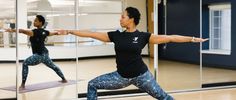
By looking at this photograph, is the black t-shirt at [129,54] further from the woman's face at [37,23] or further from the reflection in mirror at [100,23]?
the reflection in mirror at [100,23]

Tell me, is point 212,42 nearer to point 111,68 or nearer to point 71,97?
point 111,68

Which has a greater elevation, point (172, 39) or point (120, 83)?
point (172, 39)

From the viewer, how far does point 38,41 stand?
5.90 meters

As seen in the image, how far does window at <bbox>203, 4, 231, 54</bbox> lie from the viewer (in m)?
9.19

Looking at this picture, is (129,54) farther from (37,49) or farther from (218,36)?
(218,36)

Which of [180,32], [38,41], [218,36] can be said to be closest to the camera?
[38,41]

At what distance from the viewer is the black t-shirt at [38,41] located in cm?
583

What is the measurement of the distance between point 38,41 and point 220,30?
17.0 feet

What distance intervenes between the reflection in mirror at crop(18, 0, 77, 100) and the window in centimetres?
400

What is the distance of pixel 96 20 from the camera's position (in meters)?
7.22

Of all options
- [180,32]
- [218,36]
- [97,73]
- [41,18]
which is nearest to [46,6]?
[41,18]

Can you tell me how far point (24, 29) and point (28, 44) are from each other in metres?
0.26

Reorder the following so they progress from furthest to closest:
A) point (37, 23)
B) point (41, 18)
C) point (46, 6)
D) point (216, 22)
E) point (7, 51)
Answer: point (216, 22) → point (46, 6) → point (7, 51) → point (41, 18) → point (37, 23)

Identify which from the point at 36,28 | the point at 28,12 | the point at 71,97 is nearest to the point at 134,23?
the point at 71,97
